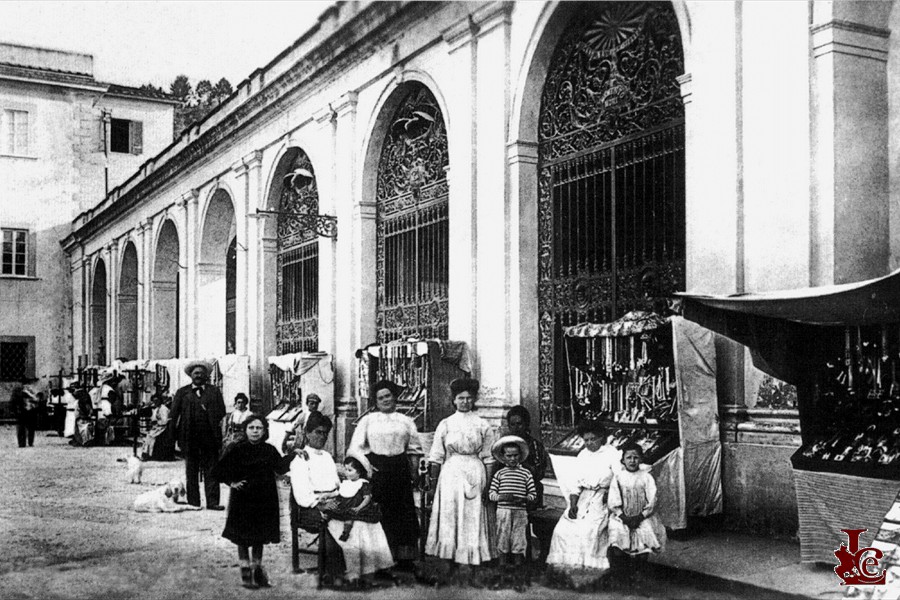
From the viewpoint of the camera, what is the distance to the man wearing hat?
36.1ft

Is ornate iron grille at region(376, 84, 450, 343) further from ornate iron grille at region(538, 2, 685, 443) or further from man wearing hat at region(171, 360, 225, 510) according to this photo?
man wearing hat at region(171, 360, 225, 510)

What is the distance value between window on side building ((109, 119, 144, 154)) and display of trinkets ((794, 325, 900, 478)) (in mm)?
28073

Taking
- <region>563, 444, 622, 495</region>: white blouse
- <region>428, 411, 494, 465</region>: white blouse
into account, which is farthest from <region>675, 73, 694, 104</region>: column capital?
<region>428, 411, 494, 465</region>: white blouse

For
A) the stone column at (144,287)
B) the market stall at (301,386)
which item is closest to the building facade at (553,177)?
the market stall at (301,386)

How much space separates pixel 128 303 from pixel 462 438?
23.4 m

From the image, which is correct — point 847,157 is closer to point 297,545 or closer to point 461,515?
point 461,515

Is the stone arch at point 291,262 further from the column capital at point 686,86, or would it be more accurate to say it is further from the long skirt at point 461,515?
the long skirt at point 461,515

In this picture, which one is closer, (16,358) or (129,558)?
(129,558)

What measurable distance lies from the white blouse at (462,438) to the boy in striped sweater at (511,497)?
0.67 ft

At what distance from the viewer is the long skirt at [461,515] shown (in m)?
7.37

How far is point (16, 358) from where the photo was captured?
2936cm

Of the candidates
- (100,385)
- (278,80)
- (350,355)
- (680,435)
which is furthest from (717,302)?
(100,385)

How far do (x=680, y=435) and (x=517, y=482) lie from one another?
5.16ft

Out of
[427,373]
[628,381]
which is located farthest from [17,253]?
[628,381]
